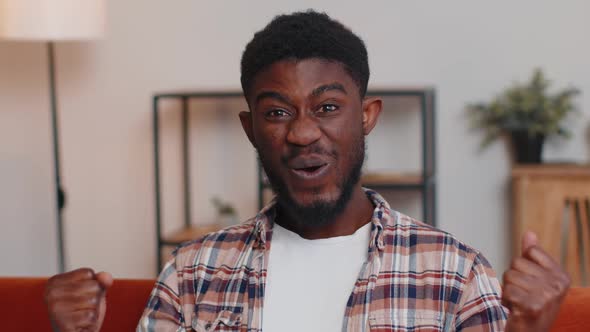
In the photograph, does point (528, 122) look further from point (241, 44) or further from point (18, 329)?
point (18, 329)

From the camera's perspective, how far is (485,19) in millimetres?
3555

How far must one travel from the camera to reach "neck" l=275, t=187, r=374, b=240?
159 centimetres

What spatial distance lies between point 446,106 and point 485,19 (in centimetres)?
36

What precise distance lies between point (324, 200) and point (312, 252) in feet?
0.32

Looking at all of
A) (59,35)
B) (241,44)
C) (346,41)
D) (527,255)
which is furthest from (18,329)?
(241,44)

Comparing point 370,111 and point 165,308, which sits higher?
point 370,111

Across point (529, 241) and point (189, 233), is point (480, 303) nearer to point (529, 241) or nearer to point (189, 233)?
point (529, 241)

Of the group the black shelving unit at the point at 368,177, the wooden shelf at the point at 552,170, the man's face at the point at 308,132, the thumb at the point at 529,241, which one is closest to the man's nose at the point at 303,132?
the man's face at the point at 308,132

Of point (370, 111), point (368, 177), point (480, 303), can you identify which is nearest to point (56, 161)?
point (368, 177)

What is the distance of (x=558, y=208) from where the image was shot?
3.32 m

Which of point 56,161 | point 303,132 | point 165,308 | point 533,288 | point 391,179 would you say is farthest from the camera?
point 56,161

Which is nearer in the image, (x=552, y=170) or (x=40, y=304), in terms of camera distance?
(x=40, y=304)

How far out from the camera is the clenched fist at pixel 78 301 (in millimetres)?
1419

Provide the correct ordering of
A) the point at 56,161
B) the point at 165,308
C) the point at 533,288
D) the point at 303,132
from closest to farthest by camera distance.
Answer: the point at 533,288 → the point at 303,132 → the point at 165,308 → the point at 56,161
